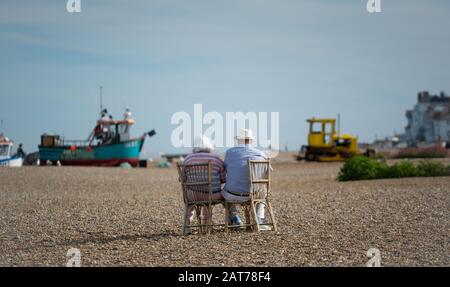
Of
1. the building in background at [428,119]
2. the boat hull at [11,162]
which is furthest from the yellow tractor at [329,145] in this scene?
the building in background at [428,119]

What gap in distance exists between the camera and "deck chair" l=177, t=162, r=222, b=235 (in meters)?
11.3

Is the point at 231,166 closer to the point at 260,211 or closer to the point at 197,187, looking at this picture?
the point at 197,187

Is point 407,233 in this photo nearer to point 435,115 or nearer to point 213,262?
point 213,262

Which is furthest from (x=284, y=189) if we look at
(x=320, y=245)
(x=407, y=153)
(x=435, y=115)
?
(x=435, y=115)

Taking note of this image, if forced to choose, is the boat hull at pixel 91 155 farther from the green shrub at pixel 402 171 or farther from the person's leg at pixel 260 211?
the person's leg at pixel 260 211

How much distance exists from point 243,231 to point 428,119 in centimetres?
9137

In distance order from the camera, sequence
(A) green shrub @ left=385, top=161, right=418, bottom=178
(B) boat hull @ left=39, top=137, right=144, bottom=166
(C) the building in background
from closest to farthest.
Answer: (A) green shrub @ left=385, top=161, right=418, bottom=178, (B) boat hull @ left=39, top=137, right=144, bottom=166, (C) the building in background

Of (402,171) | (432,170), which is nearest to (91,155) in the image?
(402,171)

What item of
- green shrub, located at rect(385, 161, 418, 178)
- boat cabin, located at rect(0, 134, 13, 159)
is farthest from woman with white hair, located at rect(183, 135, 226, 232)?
boat cabin, located at rect(0, 134, 13, 159)

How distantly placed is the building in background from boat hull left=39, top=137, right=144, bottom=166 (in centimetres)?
5275

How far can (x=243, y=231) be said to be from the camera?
1152 cm

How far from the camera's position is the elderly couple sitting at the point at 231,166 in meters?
11.3

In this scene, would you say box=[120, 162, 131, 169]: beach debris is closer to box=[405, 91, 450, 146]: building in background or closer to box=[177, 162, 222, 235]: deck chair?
box=[177, 162, 222, 235]: deck chair

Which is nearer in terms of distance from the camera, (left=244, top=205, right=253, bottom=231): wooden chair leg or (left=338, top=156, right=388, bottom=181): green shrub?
(left=244, top=205, right=253, bottom=231): wooden chair leg
